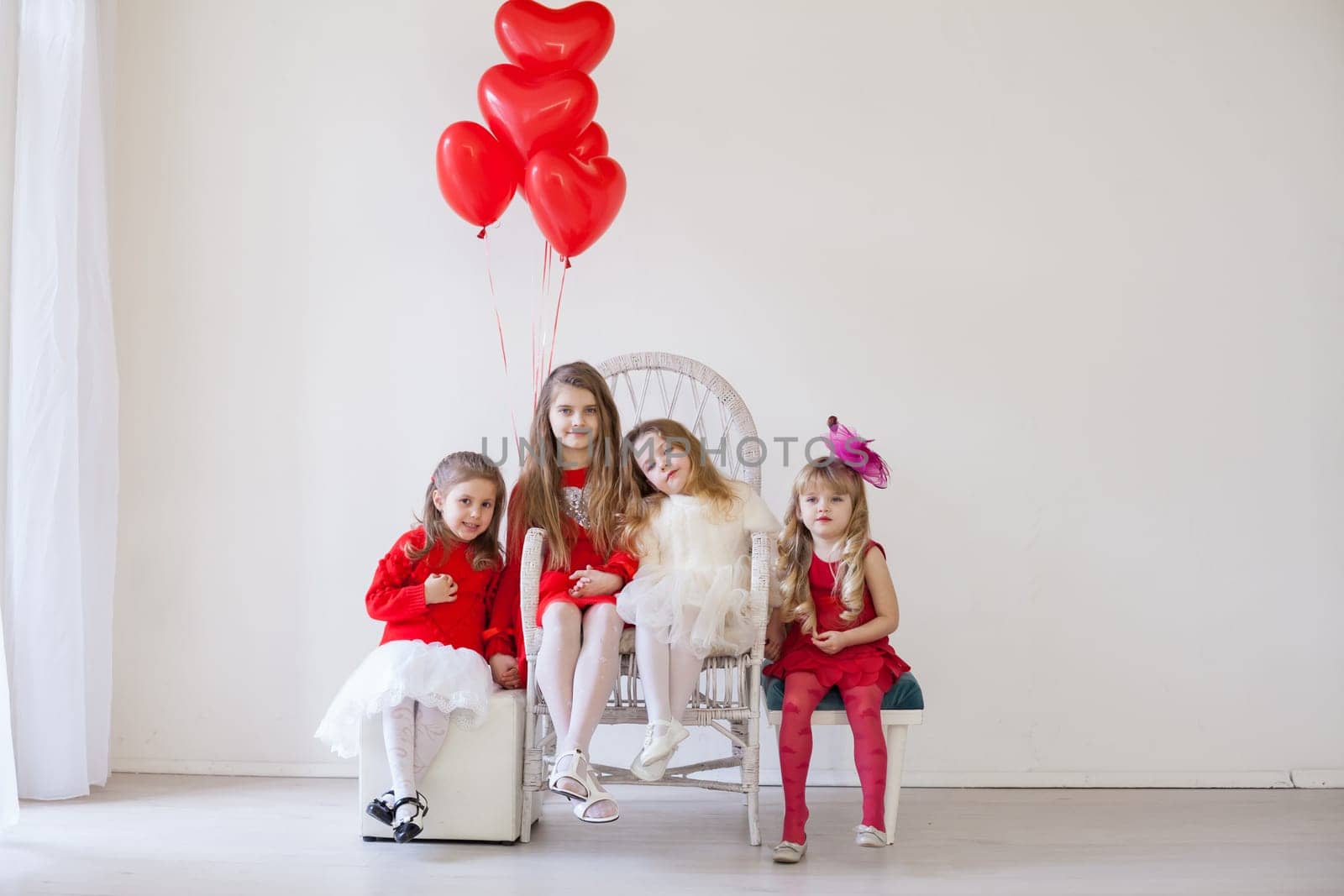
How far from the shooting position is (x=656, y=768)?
6.43ft

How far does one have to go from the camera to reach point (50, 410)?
7.72 feet

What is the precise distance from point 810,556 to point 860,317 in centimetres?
75

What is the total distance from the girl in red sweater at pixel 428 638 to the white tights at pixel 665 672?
31cm

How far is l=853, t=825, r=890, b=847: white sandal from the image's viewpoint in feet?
6.73

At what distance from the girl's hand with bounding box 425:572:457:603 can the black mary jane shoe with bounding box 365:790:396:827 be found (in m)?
0.38

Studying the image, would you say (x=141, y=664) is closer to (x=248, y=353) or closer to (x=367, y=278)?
(x=248, y=353)

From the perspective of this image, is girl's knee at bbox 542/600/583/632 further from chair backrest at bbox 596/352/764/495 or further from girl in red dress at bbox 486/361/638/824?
chair backrest at bbox 596/352/764/495

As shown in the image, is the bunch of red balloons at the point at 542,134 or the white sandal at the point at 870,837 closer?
the white sandal at the point at 870,837

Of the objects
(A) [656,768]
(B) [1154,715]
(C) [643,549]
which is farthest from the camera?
(B) [1154,715]

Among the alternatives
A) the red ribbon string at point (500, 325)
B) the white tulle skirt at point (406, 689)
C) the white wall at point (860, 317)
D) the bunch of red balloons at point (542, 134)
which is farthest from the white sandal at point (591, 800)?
the bunch of red balloons at point (542, 134)

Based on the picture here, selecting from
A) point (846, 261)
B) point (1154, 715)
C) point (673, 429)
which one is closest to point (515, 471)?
point (673, 429)

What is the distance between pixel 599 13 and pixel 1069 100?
123 cm

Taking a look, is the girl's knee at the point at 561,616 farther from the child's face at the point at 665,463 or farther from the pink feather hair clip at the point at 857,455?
the pink feather hair clip at the point at 857,455

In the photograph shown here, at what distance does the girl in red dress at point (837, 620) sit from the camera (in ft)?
6.84
